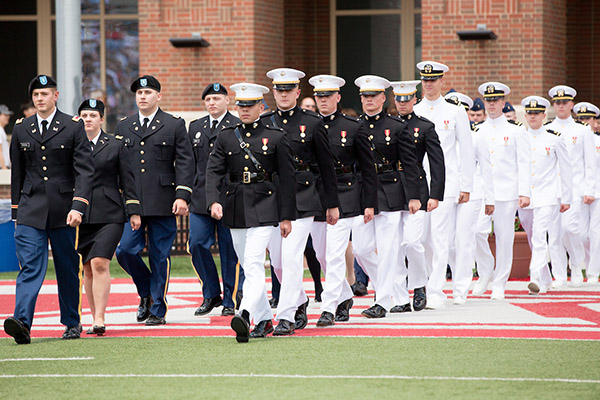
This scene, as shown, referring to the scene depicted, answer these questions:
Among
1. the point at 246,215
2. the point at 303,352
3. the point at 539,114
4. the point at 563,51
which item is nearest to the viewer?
the point at 303,352

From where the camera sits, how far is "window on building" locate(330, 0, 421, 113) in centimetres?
2403

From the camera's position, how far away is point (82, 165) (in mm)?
9953

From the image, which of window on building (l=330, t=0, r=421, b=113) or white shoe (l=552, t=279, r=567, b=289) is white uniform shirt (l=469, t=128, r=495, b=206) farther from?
window on building (l=330, t=0, r=421, b=113)

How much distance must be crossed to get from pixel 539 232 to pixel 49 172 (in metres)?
6.93

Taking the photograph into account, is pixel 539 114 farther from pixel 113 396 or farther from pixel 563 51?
A: pixel 113 396

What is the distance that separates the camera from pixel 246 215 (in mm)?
9664

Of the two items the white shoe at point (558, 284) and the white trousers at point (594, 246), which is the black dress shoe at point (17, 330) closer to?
the white shoe at point (558, 284)

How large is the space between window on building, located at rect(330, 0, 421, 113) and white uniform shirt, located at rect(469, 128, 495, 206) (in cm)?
1075

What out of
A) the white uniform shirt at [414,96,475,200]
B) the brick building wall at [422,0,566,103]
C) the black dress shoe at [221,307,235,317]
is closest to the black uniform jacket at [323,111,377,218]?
the white uniform shirt at [414,96,475,200]

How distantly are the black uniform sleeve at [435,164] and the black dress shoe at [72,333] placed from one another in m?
3.83

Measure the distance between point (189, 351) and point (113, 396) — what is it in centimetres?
187

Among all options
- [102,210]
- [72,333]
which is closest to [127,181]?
[102,210]

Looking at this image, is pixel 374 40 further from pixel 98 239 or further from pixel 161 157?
pixel 98 239

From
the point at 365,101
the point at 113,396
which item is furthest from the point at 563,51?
the point at 113,396
